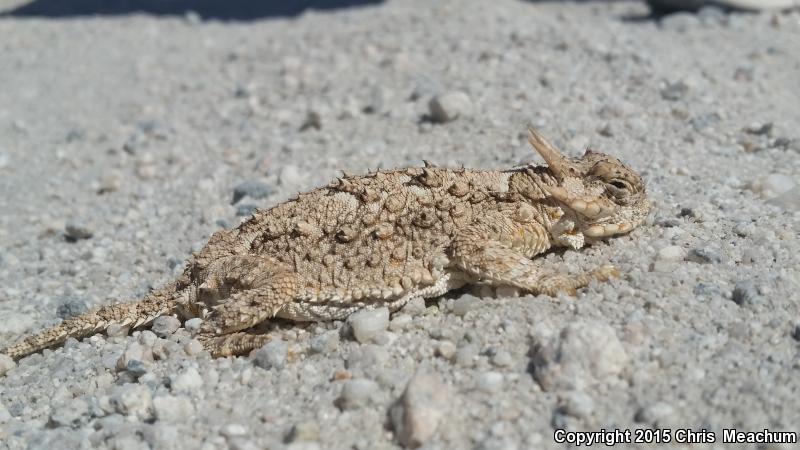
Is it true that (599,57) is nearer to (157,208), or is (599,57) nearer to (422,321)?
(157,208)

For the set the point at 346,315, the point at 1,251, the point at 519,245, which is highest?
the point at 519,245

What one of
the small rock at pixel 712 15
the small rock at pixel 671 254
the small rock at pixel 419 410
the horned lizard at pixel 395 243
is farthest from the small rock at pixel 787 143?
the small rock at pixel 712 15

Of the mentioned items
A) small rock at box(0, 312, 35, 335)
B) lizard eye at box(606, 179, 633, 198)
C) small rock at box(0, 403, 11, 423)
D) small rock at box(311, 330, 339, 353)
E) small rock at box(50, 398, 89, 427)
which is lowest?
small rock at box(0, 312, 35, 335)

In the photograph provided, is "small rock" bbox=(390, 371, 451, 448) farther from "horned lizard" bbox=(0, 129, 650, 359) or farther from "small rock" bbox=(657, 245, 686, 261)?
"small rock" bbox=(657, 245, 686, 261)

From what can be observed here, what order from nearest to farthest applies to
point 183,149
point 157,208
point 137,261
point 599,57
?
point 137,261
point 157,208
point 183,149
point 599,57

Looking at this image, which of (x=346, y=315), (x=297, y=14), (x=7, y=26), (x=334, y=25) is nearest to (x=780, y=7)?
(x=334, y=25)

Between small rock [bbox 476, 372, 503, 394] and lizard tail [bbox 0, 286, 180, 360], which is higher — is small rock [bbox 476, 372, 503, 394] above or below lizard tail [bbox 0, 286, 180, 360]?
above

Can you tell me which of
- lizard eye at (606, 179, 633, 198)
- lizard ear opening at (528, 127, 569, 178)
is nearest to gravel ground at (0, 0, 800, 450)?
lizard eye at (606, 179, 633, 198)
